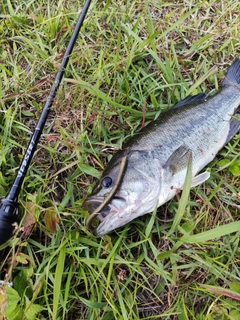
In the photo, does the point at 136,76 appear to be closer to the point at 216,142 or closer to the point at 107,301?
the point at 216,142

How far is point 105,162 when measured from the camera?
327 centimetres

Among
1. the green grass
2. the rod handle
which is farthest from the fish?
the rod handle

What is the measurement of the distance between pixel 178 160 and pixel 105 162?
2.34 ft

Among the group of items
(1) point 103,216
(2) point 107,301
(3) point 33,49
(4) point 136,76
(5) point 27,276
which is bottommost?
(2) point 107,301

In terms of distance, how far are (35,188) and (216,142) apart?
1642 millimetres

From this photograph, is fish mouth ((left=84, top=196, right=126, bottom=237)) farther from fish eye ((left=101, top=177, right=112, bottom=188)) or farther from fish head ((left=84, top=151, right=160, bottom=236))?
fish eye ((left=101, top=177, right=112, bottom=188))

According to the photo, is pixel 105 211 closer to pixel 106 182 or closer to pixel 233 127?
pixel 106 182

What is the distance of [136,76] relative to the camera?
3.50 meters

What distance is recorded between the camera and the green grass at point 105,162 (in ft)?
9.23

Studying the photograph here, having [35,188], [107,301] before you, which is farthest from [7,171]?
[107,301]

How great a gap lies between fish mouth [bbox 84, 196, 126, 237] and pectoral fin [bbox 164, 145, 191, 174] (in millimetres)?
483

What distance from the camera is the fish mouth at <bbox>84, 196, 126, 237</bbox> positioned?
8.77 feet

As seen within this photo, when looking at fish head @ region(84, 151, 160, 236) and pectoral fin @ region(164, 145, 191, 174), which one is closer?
fish head @ region(84, 151, 160, 236)

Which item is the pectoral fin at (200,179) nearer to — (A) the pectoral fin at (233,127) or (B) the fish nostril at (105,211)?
(A) the pectoral fin at (233,127)
